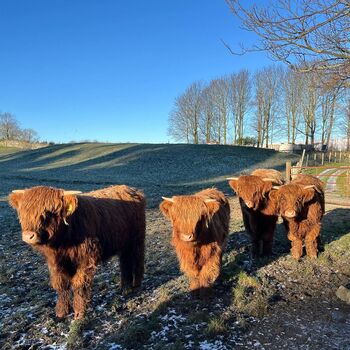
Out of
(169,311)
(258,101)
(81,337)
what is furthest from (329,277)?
(258,101)

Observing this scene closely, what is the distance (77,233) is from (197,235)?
151cm

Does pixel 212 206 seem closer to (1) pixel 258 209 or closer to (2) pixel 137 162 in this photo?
(1) pixel 258 209

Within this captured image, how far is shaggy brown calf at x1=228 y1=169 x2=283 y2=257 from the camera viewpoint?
5.95 metres

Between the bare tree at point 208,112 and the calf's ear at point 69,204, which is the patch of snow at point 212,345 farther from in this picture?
the bare tree at point 208,112

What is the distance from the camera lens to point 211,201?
14.8 ft

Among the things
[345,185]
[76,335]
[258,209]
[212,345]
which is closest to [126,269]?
[76,335]

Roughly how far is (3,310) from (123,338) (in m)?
1.86

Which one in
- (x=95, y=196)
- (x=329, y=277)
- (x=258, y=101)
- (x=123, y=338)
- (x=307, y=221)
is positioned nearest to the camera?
(x=123, y=338)

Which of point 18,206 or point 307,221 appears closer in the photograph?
point 18,206

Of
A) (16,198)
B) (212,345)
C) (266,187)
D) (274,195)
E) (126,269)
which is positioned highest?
(16,198)

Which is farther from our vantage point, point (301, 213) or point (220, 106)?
point (220, 106)

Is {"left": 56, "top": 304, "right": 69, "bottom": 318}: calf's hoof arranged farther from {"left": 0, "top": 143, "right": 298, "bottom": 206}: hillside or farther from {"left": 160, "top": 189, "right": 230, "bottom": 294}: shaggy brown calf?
{"left": 0, "top": 143, "right": 298, "bottom": 206}: hillside

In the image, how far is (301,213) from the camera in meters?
6.00

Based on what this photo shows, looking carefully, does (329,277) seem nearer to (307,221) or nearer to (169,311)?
(307,221)
